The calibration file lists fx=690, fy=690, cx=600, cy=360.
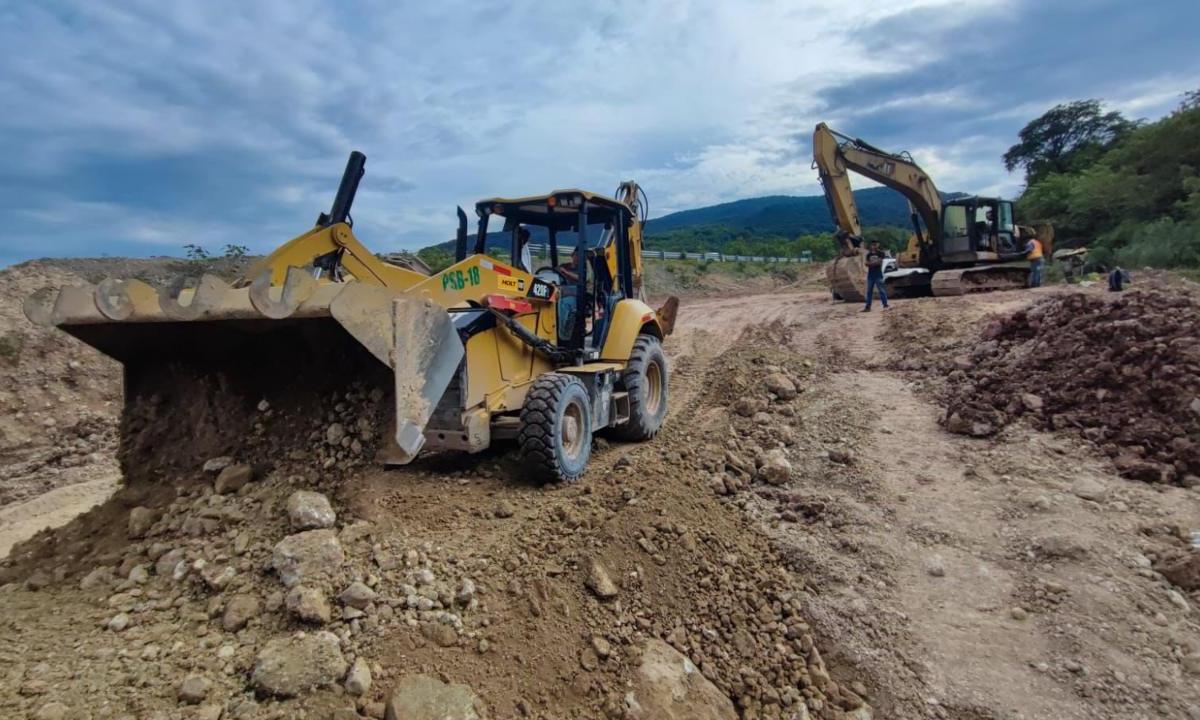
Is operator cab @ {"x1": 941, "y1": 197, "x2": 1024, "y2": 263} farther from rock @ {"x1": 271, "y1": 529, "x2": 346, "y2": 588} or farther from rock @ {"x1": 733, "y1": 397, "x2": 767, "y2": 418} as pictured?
rock @ {"x1": 271, "y1": 529, "x2": 346, "y2": 588}

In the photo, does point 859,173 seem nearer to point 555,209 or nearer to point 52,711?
point 555,209

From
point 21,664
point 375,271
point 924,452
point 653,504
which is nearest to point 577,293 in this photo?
point 375,271

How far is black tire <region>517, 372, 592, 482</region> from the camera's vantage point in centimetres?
472

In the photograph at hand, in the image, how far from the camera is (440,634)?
3043 millimetres

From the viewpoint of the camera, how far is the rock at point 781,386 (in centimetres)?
743

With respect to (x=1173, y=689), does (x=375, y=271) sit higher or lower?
higher

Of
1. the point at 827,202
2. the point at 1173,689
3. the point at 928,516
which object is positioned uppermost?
the point at 827,202

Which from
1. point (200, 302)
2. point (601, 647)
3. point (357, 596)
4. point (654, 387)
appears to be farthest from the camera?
point (654, 387)

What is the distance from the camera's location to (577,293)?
6043 mm

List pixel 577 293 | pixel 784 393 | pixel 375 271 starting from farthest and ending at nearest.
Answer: pixel 784 393 → pixel 577 293 → pixel 375 271

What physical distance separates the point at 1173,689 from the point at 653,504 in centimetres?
263

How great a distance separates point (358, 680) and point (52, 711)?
1.00 metres

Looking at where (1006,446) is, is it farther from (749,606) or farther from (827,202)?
(827,202)

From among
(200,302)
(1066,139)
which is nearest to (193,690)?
(200,302)
